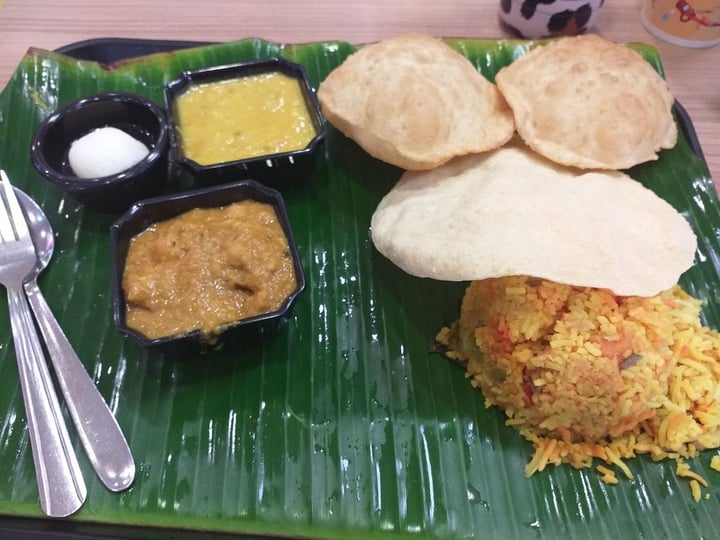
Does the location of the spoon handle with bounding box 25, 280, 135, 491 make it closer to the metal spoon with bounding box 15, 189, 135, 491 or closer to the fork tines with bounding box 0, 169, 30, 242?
the metal spoon with bounding box 15, 189, 135, 491

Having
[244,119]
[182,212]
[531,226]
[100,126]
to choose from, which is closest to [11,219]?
[100,126]

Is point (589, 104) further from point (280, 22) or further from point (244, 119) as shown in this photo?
point (280, 22)

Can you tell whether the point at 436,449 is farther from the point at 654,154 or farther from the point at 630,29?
the point at 630,29

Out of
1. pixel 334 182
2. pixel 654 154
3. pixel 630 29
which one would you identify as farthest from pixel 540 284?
pixel 630 29

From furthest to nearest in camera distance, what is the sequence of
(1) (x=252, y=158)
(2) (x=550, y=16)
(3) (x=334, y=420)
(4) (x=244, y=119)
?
(2) (x=550, y=16)
(4) (x=244, y=119)
(1) (x=252, y=158)
(3) (x=334, y=420)

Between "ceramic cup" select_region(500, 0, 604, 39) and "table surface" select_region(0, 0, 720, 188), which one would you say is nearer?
"ceramic cup" select_region(500, 0, 604, 39)

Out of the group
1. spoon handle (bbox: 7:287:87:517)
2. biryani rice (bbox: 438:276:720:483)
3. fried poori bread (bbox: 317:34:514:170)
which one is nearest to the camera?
spoon handle (bbox: 7:287:87:517)

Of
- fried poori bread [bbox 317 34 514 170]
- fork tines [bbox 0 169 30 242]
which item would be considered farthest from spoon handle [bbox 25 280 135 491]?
fried poori bread [bbox 317 34 514 170]
